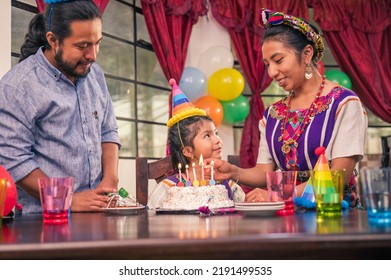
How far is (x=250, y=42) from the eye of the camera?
5.81m

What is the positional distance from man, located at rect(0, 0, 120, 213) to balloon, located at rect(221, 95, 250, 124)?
3381 millimetres

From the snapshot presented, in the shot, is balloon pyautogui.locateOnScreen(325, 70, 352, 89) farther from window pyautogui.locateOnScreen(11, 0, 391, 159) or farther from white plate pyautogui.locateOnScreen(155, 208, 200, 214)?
Result: white plate pyautogui.locateOnScreen(155, 208, 200, 214)

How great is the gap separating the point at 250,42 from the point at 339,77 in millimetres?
1014

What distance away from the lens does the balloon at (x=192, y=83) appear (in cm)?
507

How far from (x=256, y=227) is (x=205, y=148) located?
1.33 m

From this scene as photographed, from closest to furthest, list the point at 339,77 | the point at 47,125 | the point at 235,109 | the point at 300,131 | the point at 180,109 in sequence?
the point at 47,125 → the point at 300,131 → the point at 180,109 → the point at 235,109 → the point at 339,77

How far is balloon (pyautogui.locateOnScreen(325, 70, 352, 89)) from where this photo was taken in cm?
571

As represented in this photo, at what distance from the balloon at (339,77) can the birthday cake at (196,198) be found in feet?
14.4

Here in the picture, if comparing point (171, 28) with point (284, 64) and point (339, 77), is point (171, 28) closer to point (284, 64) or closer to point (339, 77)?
point (339, 77)

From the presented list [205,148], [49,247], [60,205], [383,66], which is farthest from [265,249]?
[383,66]

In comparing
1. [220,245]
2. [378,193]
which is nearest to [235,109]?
[378,193]

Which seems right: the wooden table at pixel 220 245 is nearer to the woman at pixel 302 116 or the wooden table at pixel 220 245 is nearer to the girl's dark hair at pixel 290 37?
the woman at pixel 302 116

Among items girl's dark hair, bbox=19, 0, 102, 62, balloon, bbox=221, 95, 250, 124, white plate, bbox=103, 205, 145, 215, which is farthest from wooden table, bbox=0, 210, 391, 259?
balloon, bbox=221, 95, 250, 124
